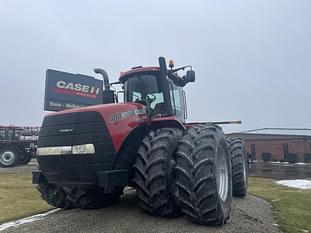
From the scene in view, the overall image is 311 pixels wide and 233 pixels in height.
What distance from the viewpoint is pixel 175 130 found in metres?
5.00

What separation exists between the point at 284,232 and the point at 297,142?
39566 millimetres

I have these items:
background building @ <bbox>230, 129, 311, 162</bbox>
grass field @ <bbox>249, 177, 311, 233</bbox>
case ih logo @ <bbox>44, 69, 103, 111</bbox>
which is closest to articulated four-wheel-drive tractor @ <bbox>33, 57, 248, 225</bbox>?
grass field @ <bbox>249, 177, 311, 233</bbox>

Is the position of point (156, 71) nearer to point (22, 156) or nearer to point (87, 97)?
point (22, 156)

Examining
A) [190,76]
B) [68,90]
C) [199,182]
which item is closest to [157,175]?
[199,182]

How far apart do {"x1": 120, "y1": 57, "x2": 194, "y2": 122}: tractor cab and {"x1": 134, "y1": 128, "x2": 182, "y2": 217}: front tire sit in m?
0.96

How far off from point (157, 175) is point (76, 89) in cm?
2586

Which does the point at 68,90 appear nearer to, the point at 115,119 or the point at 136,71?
the point at 136,71

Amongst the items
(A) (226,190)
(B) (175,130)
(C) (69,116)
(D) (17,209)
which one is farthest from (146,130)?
(D) (17,209)

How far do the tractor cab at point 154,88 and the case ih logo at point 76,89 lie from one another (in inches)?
889

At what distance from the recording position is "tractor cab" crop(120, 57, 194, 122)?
575 centimetres

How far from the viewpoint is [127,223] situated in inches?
181

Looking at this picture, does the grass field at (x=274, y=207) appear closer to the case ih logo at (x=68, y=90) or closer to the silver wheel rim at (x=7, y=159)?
the silver wheel rim at (x=7, y=159)

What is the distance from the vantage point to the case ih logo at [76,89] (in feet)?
91.2

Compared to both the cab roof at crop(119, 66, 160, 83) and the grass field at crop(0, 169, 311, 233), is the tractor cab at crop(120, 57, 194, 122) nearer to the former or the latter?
the cab roof at crop(119, 66, 160, 83)
